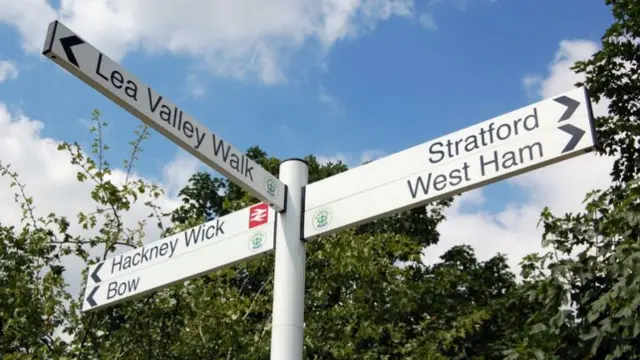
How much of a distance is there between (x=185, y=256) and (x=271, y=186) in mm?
661

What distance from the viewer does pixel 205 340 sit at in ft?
20.3

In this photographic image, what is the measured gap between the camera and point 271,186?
10.8ft

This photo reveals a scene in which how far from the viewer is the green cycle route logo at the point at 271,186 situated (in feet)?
10.7

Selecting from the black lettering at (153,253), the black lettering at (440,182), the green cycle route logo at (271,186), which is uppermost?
the green cycle route logo at (271,186)

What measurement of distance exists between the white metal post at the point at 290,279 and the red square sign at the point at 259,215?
0.12 m

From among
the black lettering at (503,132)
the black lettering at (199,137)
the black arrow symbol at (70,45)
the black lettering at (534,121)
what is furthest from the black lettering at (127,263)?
the black lettering at (534,121)

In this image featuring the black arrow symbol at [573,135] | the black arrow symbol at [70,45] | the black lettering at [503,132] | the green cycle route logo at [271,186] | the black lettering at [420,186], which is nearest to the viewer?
the black arrow symbol at [70,45]

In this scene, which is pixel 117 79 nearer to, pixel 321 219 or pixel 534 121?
pixel 321 219

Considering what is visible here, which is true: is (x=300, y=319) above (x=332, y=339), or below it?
below

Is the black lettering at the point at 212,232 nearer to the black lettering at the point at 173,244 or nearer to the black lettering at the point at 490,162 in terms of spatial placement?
the black lettering at the point at 173,244

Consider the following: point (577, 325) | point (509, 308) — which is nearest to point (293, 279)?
point (577, 325)

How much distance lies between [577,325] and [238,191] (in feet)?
37.4

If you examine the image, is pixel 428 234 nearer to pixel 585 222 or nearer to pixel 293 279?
pixel 585 222

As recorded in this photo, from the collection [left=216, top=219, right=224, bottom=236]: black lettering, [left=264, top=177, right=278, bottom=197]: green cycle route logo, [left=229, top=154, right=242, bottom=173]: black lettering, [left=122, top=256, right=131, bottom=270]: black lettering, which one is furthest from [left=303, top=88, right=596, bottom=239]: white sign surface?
[left=122, top=256, right=131, bottom=270]: black lettering
